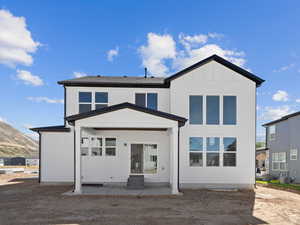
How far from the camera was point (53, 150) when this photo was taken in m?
13.5

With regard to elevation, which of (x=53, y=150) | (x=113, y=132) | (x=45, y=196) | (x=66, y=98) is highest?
(x=66, y=98)

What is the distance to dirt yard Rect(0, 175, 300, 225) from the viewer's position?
701 cm

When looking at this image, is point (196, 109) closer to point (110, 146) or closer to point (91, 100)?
point (110, 146)

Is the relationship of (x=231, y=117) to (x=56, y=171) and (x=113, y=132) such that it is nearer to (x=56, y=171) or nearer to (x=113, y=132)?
(x=113, y=132)

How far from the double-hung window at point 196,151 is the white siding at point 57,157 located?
714 centimetres

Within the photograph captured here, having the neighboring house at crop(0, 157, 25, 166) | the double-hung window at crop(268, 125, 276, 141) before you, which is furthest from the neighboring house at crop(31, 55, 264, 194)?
the neighboring house at crop(0, 157, 25, 166)

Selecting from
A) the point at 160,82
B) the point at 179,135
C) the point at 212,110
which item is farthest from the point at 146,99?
the point at 212,110

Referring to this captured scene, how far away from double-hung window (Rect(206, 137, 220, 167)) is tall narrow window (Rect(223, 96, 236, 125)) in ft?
4.02

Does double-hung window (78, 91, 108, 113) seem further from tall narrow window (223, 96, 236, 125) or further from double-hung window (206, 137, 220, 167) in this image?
tall narrow window (223, 96, 236, 125)

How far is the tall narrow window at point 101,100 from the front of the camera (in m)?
13.8

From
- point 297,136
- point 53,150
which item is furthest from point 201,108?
point 297,136

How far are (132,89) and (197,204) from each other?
770 centimetres

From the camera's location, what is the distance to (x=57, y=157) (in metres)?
13.4

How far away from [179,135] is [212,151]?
212 cm
